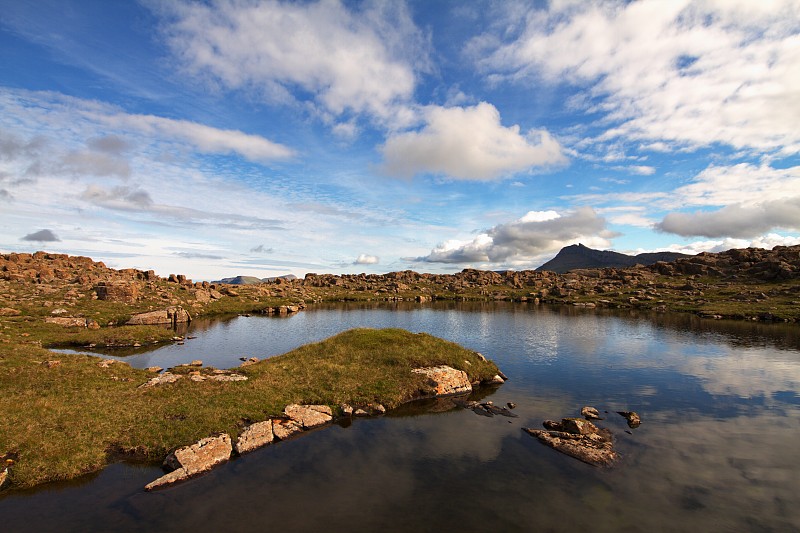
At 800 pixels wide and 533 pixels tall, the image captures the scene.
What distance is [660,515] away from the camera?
20.5 m

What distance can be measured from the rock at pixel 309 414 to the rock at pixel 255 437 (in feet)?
8.46

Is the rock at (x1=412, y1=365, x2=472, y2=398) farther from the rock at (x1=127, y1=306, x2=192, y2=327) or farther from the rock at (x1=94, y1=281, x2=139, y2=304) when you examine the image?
the rock at (x1=94, y1=281, x2=139, y2=304)

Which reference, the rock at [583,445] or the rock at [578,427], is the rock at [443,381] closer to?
the rock at [583,445]

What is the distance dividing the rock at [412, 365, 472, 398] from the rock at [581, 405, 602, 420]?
12.2 m

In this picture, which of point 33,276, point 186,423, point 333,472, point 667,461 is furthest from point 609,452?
point 33,276

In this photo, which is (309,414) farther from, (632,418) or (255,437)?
(632,418)

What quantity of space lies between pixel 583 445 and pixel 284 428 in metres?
23.6

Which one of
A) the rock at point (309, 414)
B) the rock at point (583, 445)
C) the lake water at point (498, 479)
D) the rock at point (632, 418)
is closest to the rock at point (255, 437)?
the lake water at point (498, 479)

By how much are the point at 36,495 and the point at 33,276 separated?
145589mm

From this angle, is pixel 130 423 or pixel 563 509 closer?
pixel 563 509

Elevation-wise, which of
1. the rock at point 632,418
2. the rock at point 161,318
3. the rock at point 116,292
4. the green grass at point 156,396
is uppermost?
the rock at point 116,292

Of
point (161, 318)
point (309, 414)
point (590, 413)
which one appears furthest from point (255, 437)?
point (161, 318)

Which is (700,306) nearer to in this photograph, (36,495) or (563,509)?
(563,509)

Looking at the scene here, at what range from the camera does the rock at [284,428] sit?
29.4 metres
